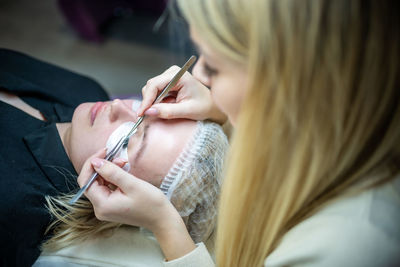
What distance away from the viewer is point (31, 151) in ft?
3.28

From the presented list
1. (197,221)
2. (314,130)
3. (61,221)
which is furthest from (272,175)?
(61,221)

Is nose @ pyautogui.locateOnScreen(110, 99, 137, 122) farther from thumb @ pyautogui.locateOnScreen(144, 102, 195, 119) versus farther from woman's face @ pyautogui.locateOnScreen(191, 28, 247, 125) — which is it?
woman's face @ pyautogui.locateOnScreen(191, 28, 247, 125)

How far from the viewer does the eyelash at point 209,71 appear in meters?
0.64

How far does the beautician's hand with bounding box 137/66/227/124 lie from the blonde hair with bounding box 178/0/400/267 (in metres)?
0.28

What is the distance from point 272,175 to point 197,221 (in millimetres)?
391

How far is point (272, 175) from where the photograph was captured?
25.1 inches

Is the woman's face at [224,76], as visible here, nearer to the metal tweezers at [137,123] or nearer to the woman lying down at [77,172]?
the metal tweezers at [137,123]

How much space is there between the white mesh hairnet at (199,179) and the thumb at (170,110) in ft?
0.20

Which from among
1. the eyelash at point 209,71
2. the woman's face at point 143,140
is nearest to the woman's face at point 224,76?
the eyelash at point 209,71

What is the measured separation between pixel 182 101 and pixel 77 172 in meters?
0.38

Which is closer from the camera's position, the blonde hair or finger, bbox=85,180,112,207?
the blonde hair

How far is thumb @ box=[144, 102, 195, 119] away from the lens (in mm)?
869

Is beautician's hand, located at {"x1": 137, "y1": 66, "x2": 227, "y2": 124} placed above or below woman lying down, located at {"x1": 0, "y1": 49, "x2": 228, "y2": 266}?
above

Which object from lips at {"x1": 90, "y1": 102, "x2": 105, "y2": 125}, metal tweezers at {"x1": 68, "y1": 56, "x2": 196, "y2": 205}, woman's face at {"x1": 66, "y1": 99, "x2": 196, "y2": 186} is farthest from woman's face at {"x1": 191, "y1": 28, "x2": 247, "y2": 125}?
lips at {"x1": 90, "y1": 102, "x2": 105, "y2": 125}
